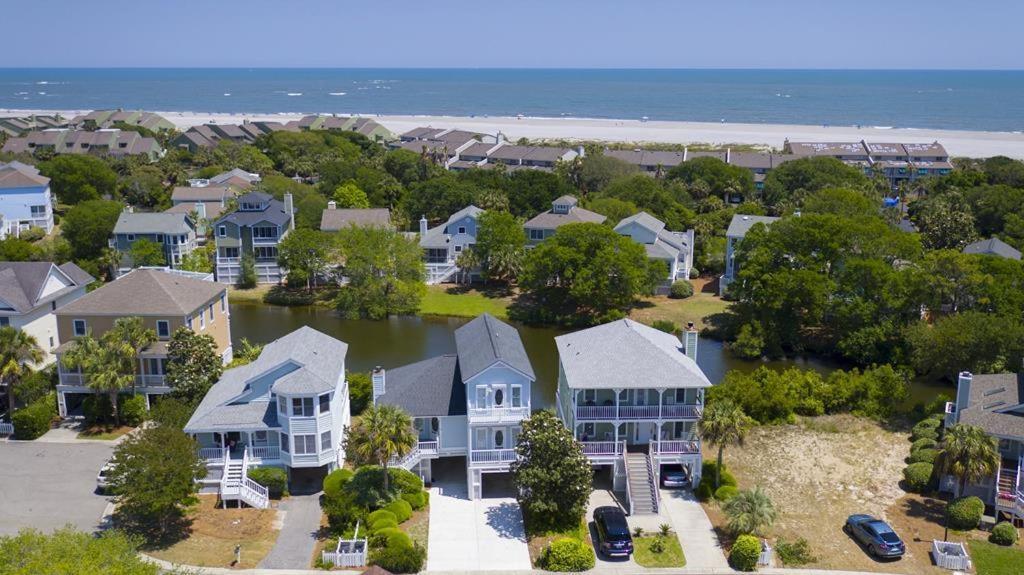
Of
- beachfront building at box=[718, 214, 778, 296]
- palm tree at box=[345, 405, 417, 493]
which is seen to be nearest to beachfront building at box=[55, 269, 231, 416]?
palm tree at box=[345, 405, 417, 493]

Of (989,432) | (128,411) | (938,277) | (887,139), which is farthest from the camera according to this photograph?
(887,139)

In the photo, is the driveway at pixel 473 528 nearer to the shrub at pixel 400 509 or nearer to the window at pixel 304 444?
the shrub at pixel 400 509

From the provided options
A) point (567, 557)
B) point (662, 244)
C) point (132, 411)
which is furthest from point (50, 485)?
point (662, 244)

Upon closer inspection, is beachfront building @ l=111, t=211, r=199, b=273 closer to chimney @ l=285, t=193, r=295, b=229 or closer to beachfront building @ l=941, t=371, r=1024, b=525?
chimney @ l=285, t=193, r=295, b=229

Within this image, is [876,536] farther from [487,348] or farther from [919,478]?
[487,348]

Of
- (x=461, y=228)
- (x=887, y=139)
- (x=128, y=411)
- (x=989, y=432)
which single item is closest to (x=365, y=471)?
(x=128, y=411)

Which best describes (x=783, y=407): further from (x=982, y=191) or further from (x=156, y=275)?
(x=982, y=191)

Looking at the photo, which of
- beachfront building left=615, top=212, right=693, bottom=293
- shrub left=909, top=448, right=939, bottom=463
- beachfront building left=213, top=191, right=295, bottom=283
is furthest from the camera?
beachfront building left=213, top=191, right=295, bottom=283
